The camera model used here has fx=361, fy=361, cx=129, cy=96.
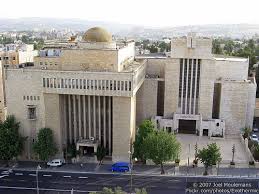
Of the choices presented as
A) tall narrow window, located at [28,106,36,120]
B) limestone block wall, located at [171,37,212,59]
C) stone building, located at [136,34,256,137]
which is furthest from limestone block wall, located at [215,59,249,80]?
tall narrow window, located at [28,106,36,120]

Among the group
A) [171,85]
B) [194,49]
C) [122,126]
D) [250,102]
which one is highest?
[194,49]

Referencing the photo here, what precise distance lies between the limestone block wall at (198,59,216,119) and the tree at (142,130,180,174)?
16.7 m

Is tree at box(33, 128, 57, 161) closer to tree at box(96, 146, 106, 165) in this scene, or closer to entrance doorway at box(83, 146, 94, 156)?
entrance doorway at box(83, 146, 94, 156)

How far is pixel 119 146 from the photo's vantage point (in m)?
49.6

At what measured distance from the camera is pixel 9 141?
157 feet

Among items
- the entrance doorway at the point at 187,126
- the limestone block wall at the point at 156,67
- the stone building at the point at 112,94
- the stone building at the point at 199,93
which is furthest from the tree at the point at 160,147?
the limestone block wall at the point at 156,67

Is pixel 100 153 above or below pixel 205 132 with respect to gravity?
below

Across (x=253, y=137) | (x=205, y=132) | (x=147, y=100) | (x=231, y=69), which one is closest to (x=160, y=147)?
(x=147, y=100)

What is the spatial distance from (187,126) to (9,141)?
30518mm

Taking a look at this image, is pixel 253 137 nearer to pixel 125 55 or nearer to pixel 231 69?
pixel 231 69

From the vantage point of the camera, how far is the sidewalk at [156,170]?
47312 mm

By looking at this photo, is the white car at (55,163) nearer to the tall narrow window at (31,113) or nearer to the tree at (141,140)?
the tall narrow window at (31,113)

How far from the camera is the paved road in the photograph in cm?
4312

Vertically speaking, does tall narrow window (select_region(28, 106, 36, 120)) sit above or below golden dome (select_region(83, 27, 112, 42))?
below
